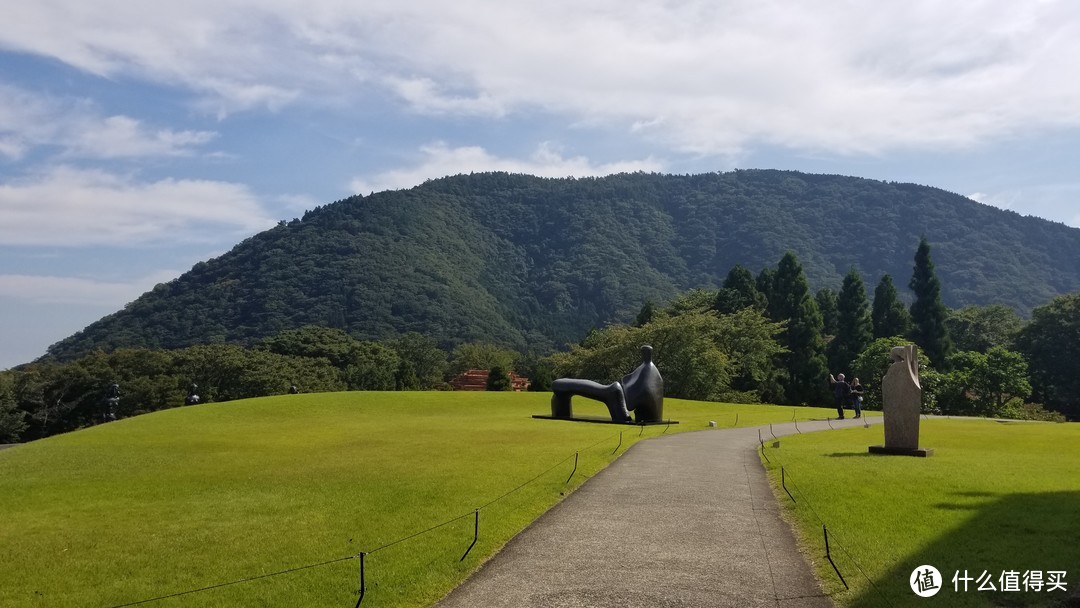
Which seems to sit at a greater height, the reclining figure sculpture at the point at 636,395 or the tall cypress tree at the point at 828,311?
the tall cypress tree at the point at 828,311

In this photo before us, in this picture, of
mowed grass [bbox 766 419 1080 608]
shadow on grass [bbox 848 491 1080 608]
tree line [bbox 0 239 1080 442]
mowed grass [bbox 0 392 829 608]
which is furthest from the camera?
tree line [bbox 0 239 1080 442]

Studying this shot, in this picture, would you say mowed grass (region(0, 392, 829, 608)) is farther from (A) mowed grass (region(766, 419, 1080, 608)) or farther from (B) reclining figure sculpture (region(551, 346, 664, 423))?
(A) mowed grass (region(766, 419, 1080, 608))

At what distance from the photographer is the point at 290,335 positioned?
3098 inches

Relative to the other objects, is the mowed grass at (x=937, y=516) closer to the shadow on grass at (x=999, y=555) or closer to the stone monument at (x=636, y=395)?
the shadow on grass at (x=999, y=555)

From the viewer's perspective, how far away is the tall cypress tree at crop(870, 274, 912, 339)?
237ft

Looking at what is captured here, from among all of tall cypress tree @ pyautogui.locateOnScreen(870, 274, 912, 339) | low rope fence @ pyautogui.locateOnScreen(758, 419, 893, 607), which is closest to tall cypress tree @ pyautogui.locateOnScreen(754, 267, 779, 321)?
tall cypress tree @ pyautogui.locateOnScreen(870, 274, 912, 339)

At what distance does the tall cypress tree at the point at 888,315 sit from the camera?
7231cm

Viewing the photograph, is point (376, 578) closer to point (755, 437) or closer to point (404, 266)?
point (755, 437)

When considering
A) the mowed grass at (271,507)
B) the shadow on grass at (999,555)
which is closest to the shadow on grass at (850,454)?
the mowed grass at (271,507)

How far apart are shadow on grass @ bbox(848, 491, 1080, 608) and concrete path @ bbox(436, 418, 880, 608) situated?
3.34 ft

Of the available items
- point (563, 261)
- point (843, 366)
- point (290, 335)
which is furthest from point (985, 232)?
point (290, 335)

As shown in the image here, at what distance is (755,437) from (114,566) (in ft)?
59.6

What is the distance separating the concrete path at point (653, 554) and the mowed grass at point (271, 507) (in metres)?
0.57

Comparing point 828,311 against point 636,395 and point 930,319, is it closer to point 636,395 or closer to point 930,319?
point 930,319
